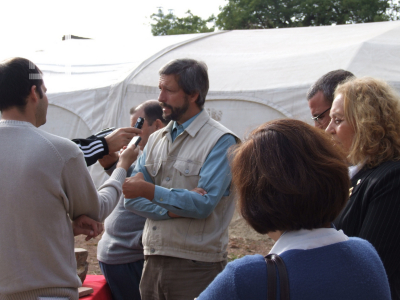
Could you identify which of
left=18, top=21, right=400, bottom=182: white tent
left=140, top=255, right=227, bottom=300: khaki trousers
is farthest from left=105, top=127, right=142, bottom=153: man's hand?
left=18, top=21, right=400, bottom=182: white tent

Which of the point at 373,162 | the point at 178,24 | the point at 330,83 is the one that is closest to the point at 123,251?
the point at 330,83

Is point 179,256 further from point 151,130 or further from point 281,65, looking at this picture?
point 281,65

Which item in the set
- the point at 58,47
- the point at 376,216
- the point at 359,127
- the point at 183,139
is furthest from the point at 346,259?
the point at 58,47

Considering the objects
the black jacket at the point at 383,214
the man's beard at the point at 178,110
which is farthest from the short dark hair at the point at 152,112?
the black jacket at the point at 383,214

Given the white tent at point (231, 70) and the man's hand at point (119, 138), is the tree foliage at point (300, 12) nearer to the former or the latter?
the white tent at point (231, 70)

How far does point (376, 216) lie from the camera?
171 cm

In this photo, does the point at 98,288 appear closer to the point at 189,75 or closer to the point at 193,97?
the point at 193,97

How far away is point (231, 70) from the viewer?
7.83 m

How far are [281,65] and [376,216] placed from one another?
6.13 metres

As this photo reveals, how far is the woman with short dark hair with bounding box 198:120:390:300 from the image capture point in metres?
1.07

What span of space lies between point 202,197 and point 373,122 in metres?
1.01

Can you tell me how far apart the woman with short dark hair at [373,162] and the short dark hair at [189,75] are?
1.03 m

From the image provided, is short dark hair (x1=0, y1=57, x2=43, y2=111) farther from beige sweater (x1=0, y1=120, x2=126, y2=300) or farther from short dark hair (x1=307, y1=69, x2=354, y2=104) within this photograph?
short dark hair (x1=307, y1=69, x2=354, y2=104)

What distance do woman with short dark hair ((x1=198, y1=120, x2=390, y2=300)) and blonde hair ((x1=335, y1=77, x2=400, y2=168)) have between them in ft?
2.13
